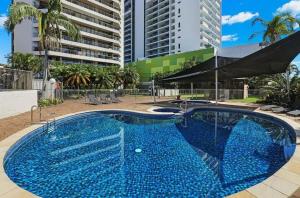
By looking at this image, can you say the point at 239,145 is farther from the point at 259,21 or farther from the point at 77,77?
the point at 77,77

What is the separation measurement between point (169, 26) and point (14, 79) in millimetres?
77531

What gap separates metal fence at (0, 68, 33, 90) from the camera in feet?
45.5

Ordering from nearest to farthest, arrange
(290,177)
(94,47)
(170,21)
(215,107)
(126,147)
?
(290,177) < (126,147) < (215,107) < (94,47) < (170,21)

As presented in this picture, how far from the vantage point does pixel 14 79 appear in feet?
48.8

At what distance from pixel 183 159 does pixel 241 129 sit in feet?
19.5

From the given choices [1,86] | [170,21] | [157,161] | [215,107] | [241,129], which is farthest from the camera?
[170,21]

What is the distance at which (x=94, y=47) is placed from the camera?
5378cm

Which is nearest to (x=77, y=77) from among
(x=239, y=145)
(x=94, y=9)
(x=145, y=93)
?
(x=145, y=93)

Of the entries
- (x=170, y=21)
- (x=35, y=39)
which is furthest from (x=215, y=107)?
(x=170, y=21)

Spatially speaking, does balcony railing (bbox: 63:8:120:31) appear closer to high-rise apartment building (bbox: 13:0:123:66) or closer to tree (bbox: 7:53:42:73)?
high-rise apartment building (bbox: 13:0:123:66)

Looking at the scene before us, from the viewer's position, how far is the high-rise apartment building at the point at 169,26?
81306mm

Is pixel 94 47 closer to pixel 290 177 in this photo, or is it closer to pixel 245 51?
pixel 245 51

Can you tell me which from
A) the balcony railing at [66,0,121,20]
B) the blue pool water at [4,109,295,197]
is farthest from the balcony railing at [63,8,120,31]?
the blue pool water at [4,109,295,197]

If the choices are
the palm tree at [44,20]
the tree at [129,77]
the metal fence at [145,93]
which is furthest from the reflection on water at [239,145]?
the tree at [129,77]
